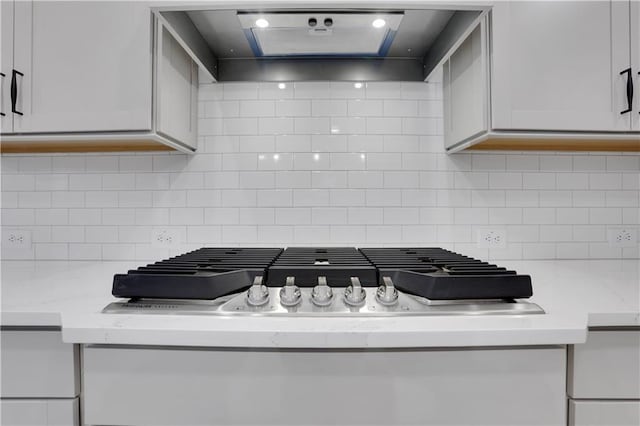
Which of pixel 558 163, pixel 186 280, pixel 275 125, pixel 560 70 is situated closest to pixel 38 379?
pixel 186 280

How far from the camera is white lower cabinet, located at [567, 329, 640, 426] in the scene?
0.74 m

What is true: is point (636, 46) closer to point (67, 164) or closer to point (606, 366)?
point (606, 366)

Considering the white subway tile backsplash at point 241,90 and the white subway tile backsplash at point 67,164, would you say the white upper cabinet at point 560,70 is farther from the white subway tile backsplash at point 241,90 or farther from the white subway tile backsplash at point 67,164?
the white subway tile backsplash at point 67,164

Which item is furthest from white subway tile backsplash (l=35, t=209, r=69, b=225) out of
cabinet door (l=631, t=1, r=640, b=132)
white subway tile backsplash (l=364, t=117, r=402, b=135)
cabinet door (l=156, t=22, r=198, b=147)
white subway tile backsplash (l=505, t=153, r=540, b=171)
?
cabinet door (l=631, t=1, r=640, b=132)

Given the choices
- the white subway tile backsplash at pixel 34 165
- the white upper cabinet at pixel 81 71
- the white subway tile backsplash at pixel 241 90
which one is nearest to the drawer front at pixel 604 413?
the white upper cabinet at pixel 81 71

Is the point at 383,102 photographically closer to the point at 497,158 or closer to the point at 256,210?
the point at 497,158

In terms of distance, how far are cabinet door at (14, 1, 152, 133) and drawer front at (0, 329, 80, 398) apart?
2.08ft

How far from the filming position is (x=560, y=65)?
3.60 feet

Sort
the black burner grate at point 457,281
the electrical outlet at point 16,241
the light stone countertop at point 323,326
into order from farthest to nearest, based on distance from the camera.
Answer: the electrical outlet at point 16,241
the black burner grate at point 457,281
the light stone countertop at point 323,326

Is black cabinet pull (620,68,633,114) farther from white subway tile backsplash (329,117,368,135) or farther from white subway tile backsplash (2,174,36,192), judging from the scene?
white subway tile backsplash (2,174,36,192)

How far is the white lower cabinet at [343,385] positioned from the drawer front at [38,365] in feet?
0.54

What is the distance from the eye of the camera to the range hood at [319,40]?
110cm

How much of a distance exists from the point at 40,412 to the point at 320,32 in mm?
1243

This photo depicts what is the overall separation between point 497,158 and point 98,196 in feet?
5.39
